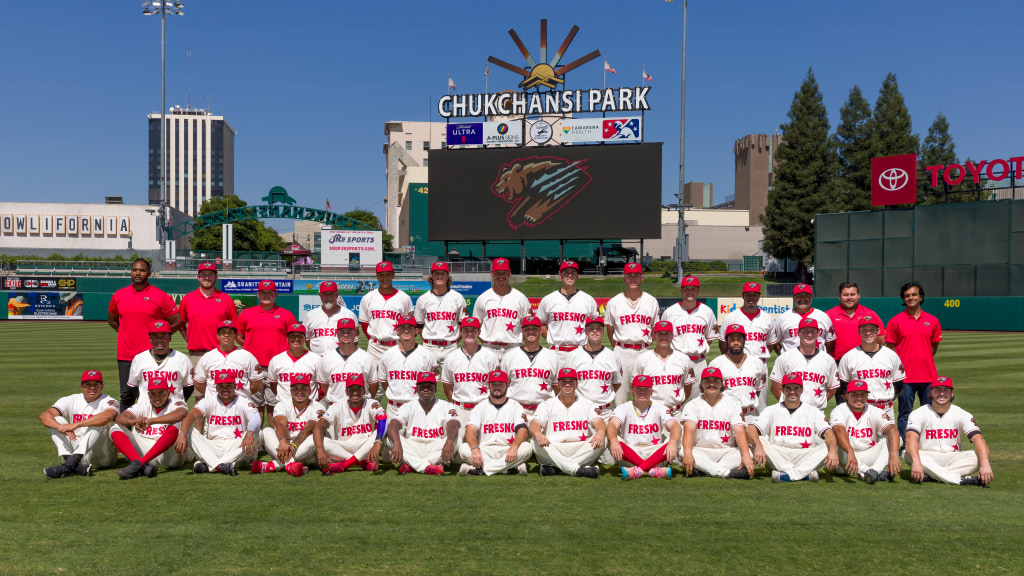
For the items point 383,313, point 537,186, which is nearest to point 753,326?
point 383,313

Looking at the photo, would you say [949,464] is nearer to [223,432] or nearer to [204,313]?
[223,432]

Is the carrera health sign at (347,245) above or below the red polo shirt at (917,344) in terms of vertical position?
above

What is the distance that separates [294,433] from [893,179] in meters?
32.5

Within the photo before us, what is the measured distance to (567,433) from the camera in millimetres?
7145

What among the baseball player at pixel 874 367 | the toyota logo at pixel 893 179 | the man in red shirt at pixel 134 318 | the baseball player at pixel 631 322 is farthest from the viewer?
the toyota logo at pixel 893 179

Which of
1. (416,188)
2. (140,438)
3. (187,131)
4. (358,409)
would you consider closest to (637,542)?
(358,409)

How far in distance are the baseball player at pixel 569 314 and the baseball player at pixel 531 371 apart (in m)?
0.55

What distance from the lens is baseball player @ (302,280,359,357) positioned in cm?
823

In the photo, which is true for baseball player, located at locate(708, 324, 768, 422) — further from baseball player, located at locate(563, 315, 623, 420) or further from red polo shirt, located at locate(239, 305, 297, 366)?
red polo shirt, located at locate(239, 305, 297, 366)

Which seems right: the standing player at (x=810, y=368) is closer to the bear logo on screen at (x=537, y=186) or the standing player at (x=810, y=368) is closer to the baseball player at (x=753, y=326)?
the baseball player at (x=753, y=326)

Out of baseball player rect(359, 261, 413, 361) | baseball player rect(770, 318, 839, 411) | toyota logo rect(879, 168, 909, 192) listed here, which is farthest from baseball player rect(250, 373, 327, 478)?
toyota logo rect(879, 168, 909, 192)

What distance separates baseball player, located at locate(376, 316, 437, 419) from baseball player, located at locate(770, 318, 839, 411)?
12.7 feet

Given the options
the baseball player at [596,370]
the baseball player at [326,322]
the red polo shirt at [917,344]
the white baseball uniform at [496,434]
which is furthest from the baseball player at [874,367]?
the baseball player at [326,322]

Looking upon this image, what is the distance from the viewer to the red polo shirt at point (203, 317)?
8.29 meters
